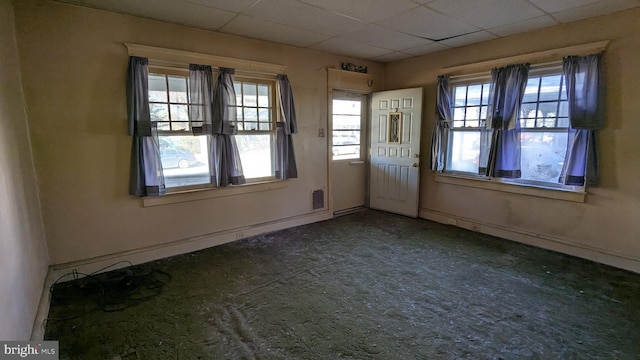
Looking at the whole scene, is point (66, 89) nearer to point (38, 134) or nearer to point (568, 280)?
point (38, 134)

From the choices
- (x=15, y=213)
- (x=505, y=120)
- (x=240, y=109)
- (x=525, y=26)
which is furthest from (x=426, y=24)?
(x=15, y=213)

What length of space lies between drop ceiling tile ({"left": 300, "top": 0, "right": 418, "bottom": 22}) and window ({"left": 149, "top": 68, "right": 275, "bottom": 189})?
4.70 feet

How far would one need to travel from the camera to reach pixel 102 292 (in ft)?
8.61

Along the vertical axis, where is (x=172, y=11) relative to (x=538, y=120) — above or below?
above

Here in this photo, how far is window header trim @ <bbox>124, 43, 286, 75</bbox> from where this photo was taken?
9.85ft

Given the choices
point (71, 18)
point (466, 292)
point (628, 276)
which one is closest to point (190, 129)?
point (71, 18)

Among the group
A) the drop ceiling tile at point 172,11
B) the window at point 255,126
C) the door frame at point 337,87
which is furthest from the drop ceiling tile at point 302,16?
the door frame at point 337,87

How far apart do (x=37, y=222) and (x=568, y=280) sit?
474 centimetres

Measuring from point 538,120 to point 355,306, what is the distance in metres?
3.01

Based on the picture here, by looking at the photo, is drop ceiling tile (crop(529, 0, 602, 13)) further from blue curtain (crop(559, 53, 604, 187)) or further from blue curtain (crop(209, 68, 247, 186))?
blue curtain (crop(209, 68, 247, 186))

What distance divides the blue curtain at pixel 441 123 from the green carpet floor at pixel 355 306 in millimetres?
1333

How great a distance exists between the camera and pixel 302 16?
118 inches

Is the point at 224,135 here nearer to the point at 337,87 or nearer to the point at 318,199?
the point at 318,199

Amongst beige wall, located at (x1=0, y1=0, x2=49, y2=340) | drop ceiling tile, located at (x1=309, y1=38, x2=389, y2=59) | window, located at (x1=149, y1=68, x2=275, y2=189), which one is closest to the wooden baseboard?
drop ceiling tile, located at (x1=309, y1=38, x2=389, y2=59)
